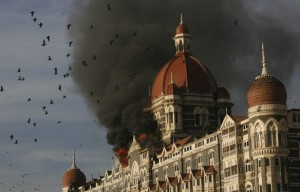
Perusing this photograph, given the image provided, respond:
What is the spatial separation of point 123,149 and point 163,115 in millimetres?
11966

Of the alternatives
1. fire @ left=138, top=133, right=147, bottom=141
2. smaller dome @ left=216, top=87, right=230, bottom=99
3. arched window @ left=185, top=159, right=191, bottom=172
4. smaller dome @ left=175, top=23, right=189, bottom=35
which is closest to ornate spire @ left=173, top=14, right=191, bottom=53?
smaller dome @ left=175, top=23, right=189, bottom=35

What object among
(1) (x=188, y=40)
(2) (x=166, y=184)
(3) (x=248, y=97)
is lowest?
(2) (x=166, y=184)

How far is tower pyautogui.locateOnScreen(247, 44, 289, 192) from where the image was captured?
109938mm

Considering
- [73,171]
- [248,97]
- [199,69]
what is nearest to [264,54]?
[248,97]

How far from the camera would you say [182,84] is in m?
Result: 151

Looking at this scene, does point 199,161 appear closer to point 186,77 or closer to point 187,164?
point 187,164

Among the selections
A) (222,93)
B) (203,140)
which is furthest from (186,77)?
(203,140)

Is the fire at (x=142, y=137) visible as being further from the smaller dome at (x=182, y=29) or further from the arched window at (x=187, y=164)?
the arched window at (x=187, y=164)

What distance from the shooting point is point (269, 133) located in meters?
111

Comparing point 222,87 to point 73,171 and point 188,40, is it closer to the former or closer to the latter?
point 188,40

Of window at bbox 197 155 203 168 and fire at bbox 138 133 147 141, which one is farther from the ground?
fire at bbox 138 133 147 141

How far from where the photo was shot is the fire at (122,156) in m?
154

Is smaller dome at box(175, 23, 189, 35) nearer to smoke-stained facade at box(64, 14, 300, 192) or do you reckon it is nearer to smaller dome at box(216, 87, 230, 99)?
smoke-stained facade at box(64, 14, 300, 192)

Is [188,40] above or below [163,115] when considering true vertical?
above
